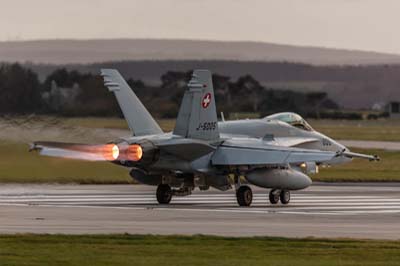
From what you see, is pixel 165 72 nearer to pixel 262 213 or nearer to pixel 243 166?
pixel 243 166

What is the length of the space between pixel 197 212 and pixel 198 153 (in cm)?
329

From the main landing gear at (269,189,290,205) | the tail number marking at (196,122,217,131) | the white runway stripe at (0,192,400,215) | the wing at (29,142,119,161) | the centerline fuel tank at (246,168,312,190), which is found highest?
the tail number marking at (196,122,217,131)

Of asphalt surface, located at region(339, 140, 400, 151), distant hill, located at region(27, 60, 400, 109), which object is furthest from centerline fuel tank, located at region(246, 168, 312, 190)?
asphalt surface, located at region(339, 140, 400, 151)

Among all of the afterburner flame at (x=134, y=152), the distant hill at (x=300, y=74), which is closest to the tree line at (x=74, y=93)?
the distant hill at (x=300, y=74)

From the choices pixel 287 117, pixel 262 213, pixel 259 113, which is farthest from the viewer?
pixel 259 113

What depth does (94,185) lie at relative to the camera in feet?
157

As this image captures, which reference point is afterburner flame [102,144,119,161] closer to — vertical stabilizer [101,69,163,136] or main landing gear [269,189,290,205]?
vertical stabilizer [101,69,163,136]

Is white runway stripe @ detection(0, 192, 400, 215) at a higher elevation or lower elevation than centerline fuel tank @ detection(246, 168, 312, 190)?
lower

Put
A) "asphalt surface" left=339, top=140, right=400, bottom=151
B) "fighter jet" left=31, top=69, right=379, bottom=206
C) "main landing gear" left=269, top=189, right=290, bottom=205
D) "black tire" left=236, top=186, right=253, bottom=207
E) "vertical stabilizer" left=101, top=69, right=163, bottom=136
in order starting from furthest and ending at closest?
"asphalt surface" left=339, top=140, right=400, bottom=151 < "main landing gear" left=269, top=189, right=290, bottom=205 < "vertical stabilizer" left=101, top=69, right=163, bottom=136 < "black tire" left=236, top=186, right=253, bottom=207 < "fighter jet" left=31, top=69, right=379, bottom=206

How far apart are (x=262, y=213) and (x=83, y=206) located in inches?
209

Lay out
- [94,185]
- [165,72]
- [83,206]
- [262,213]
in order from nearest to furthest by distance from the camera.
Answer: [262,213] → [83,206] → [94,185] → [165,72]

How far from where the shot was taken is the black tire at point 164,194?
125ft

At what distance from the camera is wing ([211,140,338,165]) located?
1448 inches

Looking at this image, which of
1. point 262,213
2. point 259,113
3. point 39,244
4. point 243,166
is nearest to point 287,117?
point 243,166
